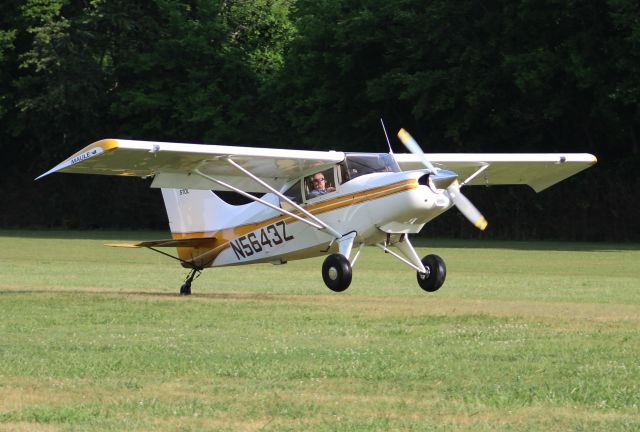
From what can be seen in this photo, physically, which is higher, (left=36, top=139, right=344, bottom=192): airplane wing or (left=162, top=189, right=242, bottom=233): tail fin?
(left=36, top=139, right=344, bottom=192): airplane wing

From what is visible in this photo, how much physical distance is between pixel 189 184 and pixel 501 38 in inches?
1065

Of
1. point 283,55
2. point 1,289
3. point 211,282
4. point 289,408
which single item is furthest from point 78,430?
point 283,55

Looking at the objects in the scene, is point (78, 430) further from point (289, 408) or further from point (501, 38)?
point (501, 38)

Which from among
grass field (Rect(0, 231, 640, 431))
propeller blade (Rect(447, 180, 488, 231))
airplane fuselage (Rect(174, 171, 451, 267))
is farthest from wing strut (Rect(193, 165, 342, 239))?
propeller blade (Rect(447, 180, 488, 231))

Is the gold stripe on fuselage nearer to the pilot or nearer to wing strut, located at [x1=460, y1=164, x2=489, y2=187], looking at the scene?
the pilot

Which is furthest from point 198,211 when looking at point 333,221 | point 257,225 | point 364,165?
point 364,165

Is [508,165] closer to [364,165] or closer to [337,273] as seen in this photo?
[364,165]

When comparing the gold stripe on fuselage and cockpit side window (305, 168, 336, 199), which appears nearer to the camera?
the gold stripe on fuselage

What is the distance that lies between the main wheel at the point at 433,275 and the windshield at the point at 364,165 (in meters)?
1.58

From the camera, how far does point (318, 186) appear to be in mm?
19984

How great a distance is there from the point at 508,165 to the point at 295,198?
4.66 metres

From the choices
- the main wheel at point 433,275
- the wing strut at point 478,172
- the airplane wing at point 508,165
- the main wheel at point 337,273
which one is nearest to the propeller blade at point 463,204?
the main wheel at point 433,275

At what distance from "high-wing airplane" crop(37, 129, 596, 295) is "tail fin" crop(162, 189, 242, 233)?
0.02m

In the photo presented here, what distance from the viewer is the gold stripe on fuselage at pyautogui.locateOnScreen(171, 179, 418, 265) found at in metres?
18.6
